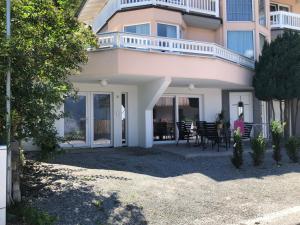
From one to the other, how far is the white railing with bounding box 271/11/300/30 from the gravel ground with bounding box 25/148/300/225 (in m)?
12.2

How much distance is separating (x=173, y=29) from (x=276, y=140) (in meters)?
7.91

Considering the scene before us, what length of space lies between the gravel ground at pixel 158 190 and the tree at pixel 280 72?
19.6 ft

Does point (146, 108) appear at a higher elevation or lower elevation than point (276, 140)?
higher

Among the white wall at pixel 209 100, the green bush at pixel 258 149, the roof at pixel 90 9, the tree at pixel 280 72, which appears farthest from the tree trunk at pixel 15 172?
the roof at pixel 90 9

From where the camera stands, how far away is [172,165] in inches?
476

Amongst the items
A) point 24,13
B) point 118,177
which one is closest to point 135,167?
point 118,177

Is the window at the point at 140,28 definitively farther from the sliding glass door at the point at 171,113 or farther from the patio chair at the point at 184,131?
the patio chair at the point at 184,131

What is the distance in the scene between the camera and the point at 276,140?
13.3m

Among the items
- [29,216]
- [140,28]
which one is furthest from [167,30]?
[29,216]

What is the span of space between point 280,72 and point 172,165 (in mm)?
8815

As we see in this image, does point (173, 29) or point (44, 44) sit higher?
point (173, 29)

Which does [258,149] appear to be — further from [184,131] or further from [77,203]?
[77,203]

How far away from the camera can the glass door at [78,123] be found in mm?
16125

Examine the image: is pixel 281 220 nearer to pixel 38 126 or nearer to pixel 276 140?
pixel 38 126
